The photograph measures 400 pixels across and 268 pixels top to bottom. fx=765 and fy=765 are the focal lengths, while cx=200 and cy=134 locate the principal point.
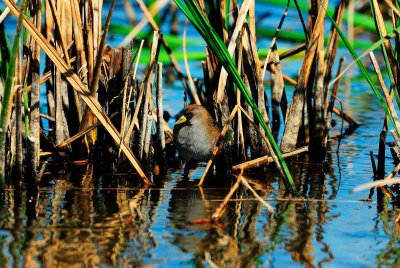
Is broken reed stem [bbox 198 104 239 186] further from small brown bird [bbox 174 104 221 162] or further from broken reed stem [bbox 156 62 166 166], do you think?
broken reed stem [bbox 156 62 166 166]

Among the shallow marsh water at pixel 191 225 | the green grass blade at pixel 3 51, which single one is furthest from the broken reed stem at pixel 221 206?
the green grass blade at pixel 3 51

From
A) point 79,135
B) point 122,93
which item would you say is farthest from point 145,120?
point 79,135

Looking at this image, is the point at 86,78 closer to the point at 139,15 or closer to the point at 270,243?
the point at 270,243

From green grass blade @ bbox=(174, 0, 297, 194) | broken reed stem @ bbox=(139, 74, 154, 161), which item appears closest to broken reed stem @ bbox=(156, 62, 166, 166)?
broken reed stem @ bbox=(139, 74, 154, 161)

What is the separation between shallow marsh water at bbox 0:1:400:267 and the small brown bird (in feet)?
0.56

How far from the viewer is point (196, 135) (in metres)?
5.19

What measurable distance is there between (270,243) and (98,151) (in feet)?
6.46

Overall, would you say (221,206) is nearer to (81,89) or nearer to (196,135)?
(196,135)

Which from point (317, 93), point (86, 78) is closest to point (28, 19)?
point (86, 78)

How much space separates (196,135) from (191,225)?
3.91ft

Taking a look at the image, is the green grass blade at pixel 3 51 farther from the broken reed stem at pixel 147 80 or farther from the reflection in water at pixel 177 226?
the broken reed stem at pixel 147 80

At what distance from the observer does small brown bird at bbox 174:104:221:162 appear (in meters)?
5.22

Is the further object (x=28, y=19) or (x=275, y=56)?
(x=275, y=56)

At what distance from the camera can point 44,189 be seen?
15.7 ft
